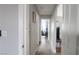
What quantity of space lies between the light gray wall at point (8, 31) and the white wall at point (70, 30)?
46 centimetres

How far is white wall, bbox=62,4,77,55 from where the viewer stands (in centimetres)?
94

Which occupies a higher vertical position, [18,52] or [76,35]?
[76,35]

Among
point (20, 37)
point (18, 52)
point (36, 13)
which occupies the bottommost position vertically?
point (18, 52)

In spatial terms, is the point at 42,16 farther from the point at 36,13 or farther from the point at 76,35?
the point at 76,35

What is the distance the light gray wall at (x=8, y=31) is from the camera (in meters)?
1.00

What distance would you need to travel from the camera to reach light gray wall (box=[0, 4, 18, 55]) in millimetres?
1004

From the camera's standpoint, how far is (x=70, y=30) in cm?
97

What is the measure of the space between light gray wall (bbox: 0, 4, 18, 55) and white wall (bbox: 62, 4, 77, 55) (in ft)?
1.50

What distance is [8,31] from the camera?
103cm

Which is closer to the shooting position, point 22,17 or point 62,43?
point 22,17

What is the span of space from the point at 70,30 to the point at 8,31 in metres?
0.57
